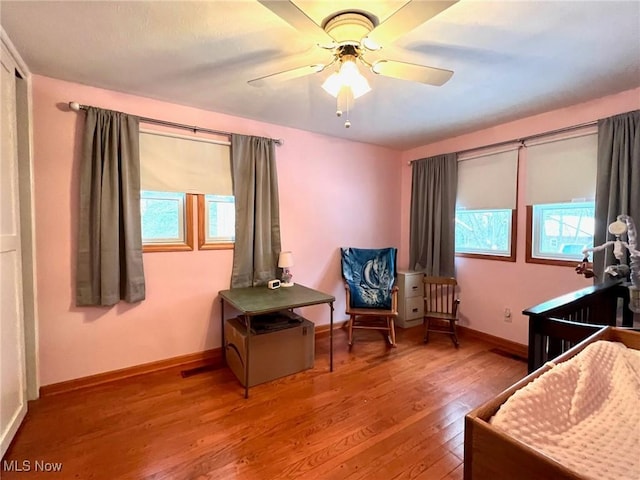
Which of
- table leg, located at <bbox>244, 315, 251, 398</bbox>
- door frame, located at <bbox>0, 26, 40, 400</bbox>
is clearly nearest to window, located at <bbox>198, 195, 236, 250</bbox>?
table leg, located at <bbox>244, 315, 251, 398</bbox>

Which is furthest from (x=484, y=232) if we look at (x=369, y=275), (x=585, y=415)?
(x=585, y=415)

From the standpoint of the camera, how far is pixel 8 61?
1.74m

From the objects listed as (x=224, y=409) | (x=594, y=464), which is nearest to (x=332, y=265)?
(x=224, y=409)

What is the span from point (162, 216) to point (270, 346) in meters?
1.49

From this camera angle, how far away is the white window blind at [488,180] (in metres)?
3.05

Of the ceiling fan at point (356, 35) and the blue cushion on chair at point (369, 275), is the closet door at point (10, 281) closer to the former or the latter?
the ceiling fan at point (356, 35)

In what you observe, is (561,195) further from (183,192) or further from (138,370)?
(138,370)

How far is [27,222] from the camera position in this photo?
207 centimetres

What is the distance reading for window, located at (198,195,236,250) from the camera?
2779mm

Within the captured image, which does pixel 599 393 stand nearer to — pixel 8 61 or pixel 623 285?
pixel 623 285

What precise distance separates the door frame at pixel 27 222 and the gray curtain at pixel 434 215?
3.73 m

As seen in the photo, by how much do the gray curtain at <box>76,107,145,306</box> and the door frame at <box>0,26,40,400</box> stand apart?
26 centimetres

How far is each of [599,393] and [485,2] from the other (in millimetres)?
1688

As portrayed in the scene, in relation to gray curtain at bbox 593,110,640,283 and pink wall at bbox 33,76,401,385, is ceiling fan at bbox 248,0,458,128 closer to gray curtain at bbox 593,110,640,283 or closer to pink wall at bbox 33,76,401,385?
pink wall at bbox 33,76,401,385
